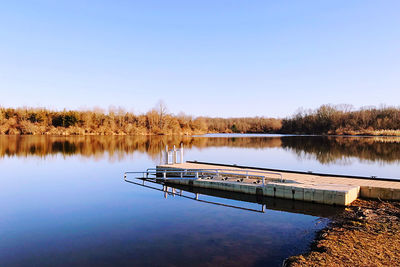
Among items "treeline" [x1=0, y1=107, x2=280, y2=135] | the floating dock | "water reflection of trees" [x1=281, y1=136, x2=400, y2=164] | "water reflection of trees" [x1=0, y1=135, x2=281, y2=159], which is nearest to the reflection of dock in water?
the floating dock

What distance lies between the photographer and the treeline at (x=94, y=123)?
67.1 meters

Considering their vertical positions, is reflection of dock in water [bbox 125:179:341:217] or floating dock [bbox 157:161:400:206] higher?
floating dock [bbox 157:161:400:206]

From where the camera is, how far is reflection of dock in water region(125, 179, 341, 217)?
32.1ft

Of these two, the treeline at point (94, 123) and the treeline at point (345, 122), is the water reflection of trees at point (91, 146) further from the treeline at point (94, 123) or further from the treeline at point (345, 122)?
the treeline at point (345, 122)

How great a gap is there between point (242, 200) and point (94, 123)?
6823cm

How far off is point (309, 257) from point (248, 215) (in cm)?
380

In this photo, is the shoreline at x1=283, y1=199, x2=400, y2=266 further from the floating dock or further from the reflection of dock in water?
the floating dock

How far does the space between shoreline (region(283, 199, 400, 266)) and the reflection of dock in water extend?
92cm

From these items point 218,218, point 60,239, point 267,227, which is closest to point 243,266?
point 267,227

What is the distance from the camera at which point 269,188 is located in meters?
11.5

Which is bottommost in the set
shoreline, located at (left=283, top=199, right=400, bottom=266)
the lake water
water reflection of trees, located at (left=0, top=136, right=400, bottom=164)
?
the lake water

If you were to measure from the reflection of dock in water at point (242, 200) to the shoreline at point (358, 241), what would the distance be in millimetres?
920

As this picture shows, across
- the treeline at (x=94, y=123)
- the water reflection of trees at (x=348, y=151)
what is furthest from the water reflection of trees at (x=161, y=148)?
the treeline at (x=94, y=123)

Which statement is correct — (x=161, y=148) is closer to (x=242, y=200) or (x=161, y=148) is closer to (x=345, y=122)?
(x=242, y=200)
